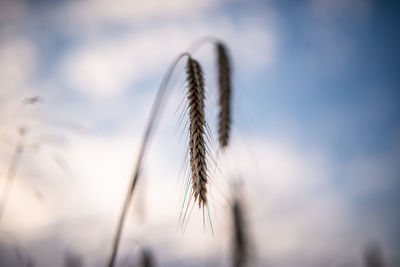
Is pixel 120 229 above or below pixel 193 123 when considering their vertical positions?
below

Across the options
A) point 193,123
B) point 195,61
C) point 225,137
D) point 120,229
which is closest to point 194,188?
point 193,123

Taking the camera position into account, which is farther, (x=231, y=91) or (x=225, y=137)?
A: (x=231, y=91)

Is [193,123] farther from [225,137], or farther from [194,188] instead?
[225,137]

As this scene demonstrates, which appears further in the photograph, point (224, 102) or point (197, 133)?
point (224, 102)

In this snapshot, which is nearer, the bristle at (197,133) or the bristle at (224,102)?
the bristle at (197,133)

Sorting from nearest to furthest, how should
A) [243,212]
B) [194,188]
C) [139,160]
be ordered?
[194,188] → [139,160] → [243,212]

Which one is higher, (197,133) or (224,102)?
(224,102)

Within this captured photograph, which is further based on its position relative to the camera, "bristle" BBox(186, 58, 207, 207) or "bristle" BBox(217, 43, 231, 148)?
"bristle" BBox(217, 43, 231, 148)

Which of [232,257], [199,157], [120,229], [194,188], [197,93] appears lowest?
[232,257]
